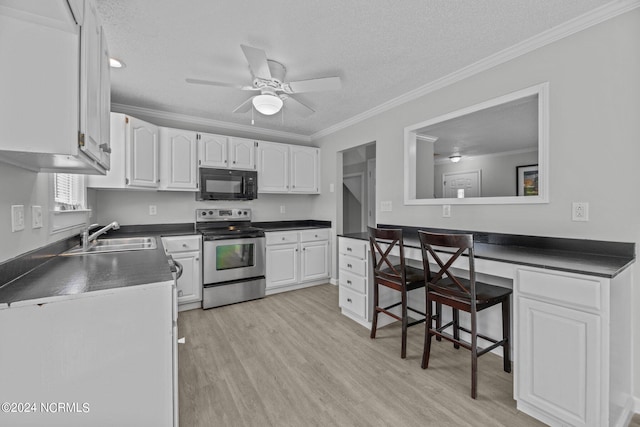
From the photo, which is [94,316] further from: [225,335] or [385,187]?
[385,187]

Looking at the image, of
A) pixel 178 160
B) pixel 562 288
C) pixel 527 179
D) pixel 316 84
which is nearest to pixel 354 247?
pixel 316 84

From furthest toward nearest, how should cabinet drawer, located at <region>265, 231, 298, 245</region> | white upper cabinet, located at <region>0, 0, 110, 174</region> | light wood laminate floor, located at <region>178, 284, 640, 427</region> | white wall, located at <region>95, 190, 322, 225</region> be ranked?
cabinet drawer, located at <region>265, 231, 298, 245</region> < white wall, located at <region>95, 190, 322, 225</region> < light wood laminate floor, located at <region>178, 284, 640, 427</region> < white upper cabinet, located at <region>0, 0, 110, 174</region>

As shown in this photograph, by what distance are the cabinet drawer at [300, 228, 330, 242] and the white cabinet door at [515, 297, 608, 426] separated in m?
2.78

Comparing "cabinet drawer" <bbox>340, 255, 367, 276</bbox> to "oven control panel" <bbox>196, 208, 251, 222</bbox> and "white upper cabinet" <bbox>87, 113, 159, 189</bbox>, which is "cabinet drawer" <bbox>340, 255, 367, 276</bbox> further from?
"white upper cabinet" <bbox>87, 113, 159, 189</bbox>

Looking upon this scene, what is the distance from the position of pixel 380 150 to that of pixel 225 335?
8.63 ft

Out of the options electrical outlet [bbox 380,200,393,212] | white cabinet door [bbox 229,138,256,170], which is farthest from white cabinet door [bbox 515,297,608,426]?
white cabinet door [bbox 229,138,256,170]

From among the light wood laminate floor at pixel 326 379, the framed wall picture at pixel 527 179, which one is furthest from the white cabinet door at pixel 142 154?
the framed wall picture at pixel 527 179

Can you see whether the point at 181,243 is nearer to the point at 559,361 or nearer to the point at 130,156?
the point at 130,156

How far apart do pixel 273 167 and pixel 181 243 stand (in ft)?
5.39

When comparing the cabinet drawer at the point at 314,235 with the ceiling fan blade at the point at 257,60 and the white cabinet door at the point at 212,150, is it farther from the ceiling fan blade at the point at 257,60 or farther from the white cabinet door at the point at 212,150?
the ceiling fan blade at the point at 257,60

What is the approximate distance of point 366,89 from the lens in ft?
9.54

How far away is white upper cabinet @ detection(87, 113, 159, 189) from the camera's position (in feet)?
9.43

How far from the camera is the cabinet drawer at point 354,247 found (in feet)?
9.01

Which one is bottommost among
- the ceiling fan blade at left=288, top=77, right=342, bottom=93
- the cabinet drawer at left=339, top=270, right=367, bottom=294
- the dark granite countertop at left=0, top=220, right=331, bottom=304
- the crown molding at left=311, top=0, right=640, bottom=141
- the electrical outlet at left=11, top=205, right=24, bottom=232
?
the cabinet drawer at left=339, top=270, right=367, bottom=294
